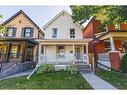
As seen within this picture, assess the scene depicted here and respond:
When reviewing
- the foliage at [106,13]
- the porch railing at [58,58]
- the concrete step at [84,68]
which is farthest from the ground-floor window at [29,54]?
the foliage at [106,13]

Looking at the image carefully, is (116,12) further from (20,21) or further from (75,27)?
(20,21)

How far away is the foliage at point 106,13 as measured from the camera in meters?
8.84

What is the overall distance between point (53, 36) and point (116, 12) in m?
8.06

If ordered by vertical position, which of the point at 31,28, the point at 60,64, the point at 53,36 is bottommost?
the point at 60,64

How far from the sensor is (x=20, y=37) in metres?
17.2

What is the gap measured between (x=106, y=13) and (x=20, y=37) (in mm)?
9757

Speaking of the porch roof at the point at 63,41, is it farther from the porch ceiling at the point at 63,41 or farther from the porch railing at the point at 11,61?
the porch railing at the point at 11,61

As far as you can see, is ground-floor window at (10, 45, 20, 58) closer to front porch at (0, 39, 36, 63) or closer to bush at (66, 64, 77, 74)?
front porch at (0, 39, 36, 63)

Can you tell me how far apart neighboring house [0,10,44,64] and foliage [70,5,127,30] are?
20.5 feet

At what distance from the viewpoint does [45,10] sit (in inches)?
551

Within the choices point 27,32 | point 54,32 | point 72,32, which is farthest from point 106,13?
point 27,32

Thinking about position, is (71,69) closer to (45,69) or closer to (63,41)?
(45,69)
